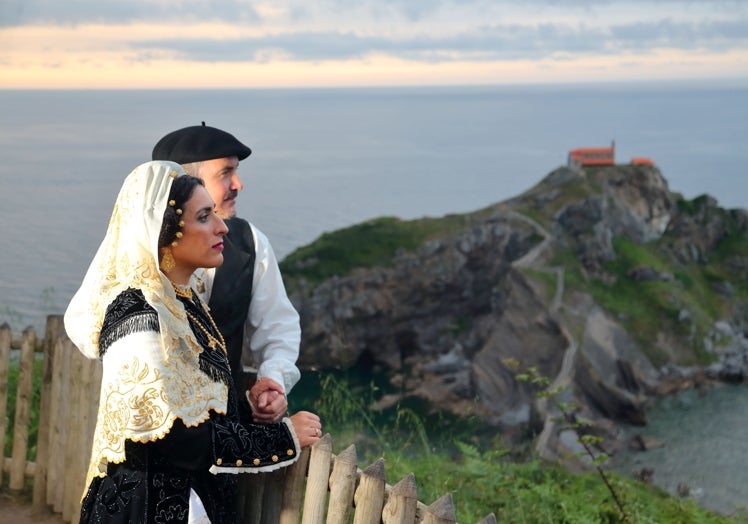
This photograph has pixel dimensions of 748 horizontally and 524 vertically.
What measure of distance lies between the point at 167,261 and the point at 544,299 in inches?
1923

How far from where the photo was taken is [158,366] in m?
2.69

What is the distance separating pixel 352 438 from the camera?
636 cm

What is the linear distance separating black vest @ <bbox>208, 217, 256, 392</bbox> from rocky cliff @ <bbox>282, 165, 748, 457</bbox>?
41999 millimetres

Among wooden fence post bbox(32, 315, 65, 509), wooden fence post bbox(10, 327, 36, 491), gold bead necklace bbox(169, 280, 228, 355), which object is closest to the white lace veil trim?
gold bead necklace bbox(169, 280, 228, 355)

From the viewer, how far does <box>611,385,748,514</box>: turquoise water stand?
126 feet

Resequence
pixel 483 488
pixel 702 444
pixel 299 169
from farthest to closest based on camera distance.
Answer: pixel 299 169 < pixel 702 444 < pixel 483 488

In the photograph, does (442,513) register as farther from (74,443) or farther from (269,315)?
(74,443)

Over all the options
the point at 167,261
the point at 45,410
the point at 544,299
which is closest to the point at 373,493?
the point at 167,261

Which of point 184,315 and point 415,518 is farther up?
point 184,315

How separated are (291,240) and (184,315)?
73.6 meters

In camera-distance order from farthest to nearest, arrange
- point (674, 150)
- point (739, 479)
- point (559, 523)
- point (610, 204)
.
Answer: point (674, 150)
point (610, 204)
point (739, 479)
point (559, 523)

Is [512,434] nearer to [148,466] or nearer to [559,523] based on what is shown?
[559,523]

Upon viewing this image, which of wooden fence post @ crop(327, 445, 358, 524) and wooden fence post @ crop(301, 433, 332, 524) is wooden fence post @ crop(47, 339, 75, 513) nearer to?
wooden fence post @ crop(301, 433, 332, 524)

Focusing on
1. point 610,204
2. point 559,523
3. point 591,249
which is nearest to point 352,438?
point 559,523
